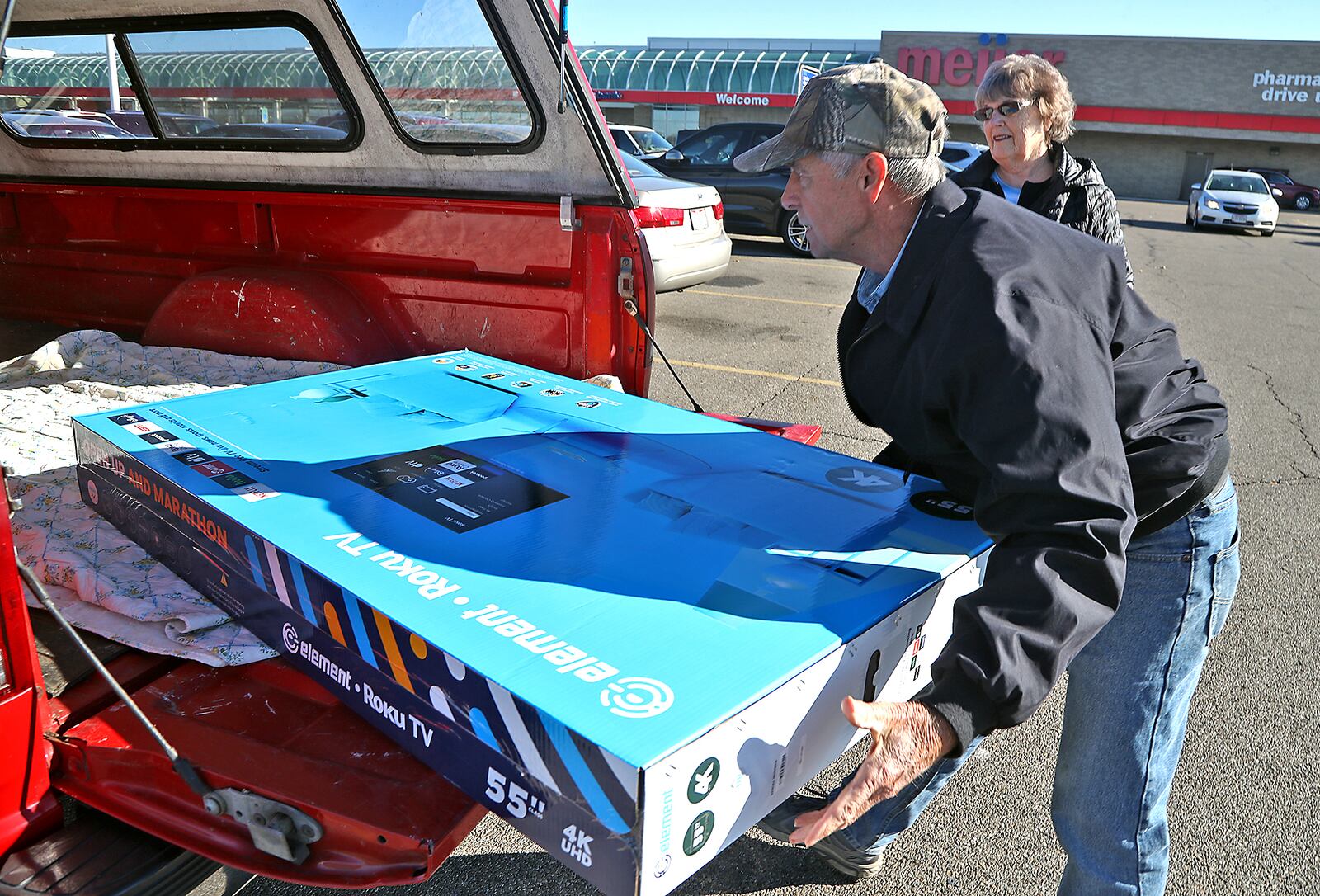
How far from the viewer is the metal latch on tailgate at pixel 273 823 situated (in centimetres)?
141

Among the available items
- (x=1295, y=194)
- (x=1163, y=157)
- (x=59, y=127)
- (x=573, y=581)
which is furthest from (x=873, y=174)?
(x=1163, y=157)

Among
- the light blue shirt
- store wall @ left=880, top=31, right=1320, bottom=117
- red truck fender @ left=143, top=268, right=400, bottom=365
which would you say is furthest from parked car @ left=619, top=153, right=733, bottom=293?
store wall @ left=880, top=31, right=1320, bottom=117

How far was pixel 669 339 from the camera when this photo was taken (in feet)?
25.6

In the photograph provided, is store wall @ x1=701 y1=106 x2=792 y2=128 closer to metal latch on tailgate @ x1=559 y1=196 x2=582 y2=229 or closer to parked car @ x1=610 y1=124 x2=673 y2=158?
parked car @ x1=610 y1=124 x2=673 y2=158

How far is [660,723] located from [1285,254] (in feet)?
64.8

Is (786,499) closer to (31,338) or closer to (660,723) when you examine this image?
(660,723)

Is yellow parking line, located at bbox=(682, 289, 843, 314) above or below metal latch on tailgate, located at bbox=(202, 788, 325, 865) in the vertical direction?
below

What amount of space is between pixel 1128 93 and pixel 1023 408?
136ft

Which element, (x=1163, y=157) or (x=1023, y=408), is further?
(x=1163, y=157)

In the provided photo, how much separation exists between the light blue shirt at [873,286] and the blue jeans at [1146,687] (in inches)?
25.1

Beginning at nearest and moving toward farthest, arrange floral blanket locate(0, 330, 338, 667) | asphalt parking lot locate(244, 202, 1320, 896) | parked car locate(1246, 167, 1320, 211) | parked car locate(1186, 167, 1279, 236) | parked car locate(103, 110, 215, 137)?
floral blanket locate(0, 330, 338, 667)
asphalt parking lot locate(244, 202, 1320, 896)
parked car locate(103, 110, 215, 137)
parked car locate(1186, 167, 1279, 236)
parked car locate(1246, 167, 1320, 211)

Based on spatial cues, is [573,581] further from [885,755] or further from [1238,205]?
[1238,205]

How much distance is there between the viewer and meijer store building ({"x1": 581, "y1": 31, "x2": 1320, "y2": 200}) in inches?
1406

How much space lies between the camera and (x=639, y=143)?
1316cm
